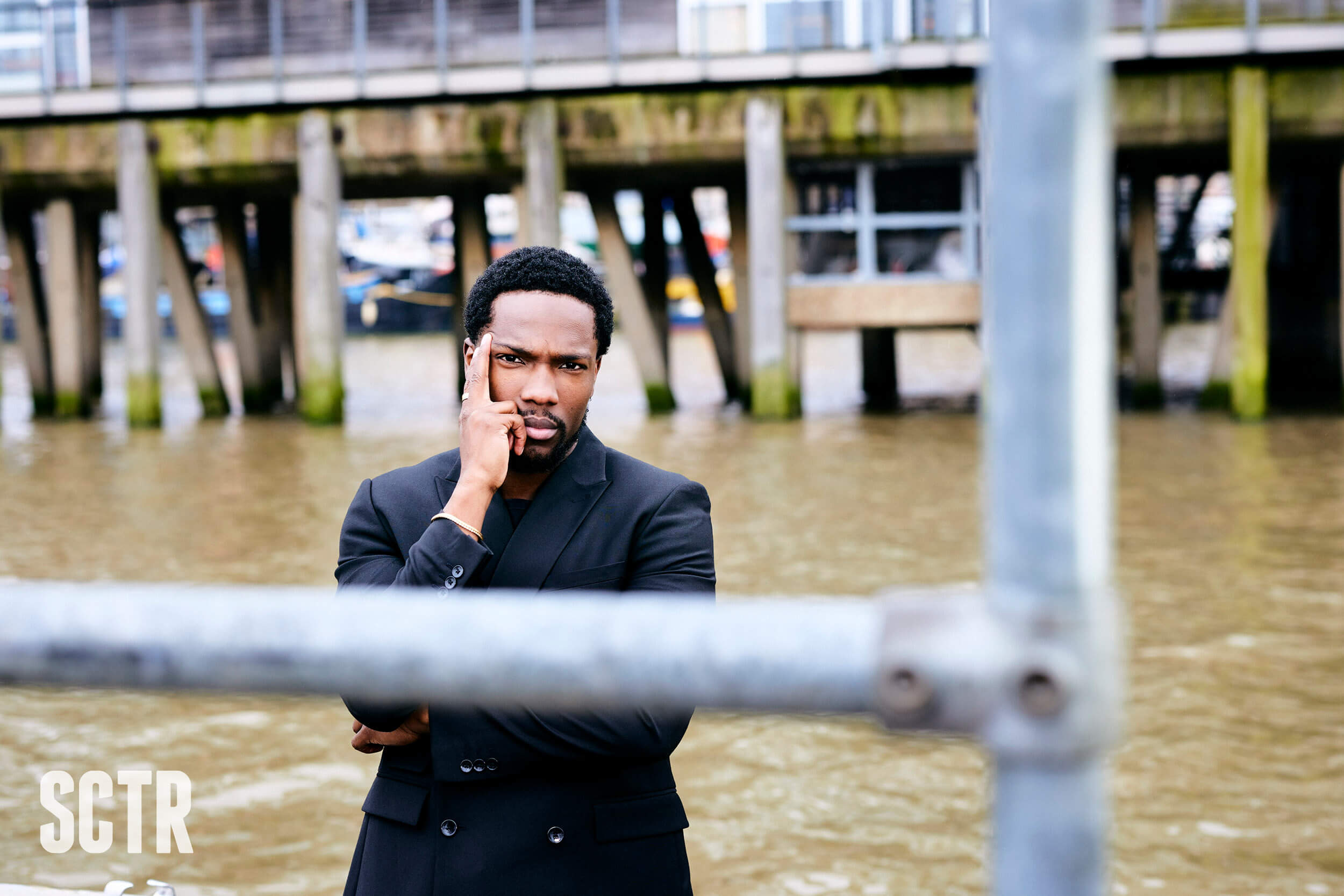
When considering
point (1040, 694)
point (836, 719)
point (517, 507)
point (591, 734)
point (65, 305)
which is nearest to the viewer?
point (1040, 694)

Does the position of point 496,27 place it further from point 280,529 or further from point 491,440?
point 491,440

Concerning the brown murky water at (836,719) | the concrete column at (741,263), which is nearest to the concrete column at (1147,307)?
the brown murky water at (836,719)

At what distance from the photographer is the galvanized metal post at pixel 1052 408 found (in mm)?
762

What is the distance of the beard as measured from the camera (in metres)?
2.14

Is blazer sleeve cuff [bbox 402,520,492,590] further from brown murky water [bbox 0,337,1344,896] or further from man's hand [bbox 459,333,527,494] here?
brown murky water [bbox 0,337,1344,896]

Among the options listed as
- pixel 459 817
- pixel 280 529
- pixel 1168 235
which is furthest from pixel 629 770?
pixel 1168 235

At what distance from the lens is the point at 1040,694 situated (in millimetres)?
772

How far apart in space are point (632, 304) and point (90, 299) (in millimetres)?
7547

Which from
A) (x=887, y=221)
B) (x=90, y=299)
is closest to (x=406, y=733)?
(x=887, y=221)

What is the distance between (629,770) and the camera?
2002 millimetres

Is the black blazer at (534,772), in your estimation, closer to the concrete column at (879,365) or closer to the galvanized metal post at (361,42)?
the galvanized metal post at (361,42)

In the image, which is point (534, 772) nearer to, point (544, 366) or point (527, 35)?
point (544, 366)

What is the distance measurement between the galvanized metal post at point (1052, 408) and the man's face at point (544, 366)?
Answer: 54.5 inches

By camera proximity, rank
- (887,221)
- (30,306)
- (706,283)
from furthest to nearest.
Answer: (30,306) < (706,283) < (887,221)
